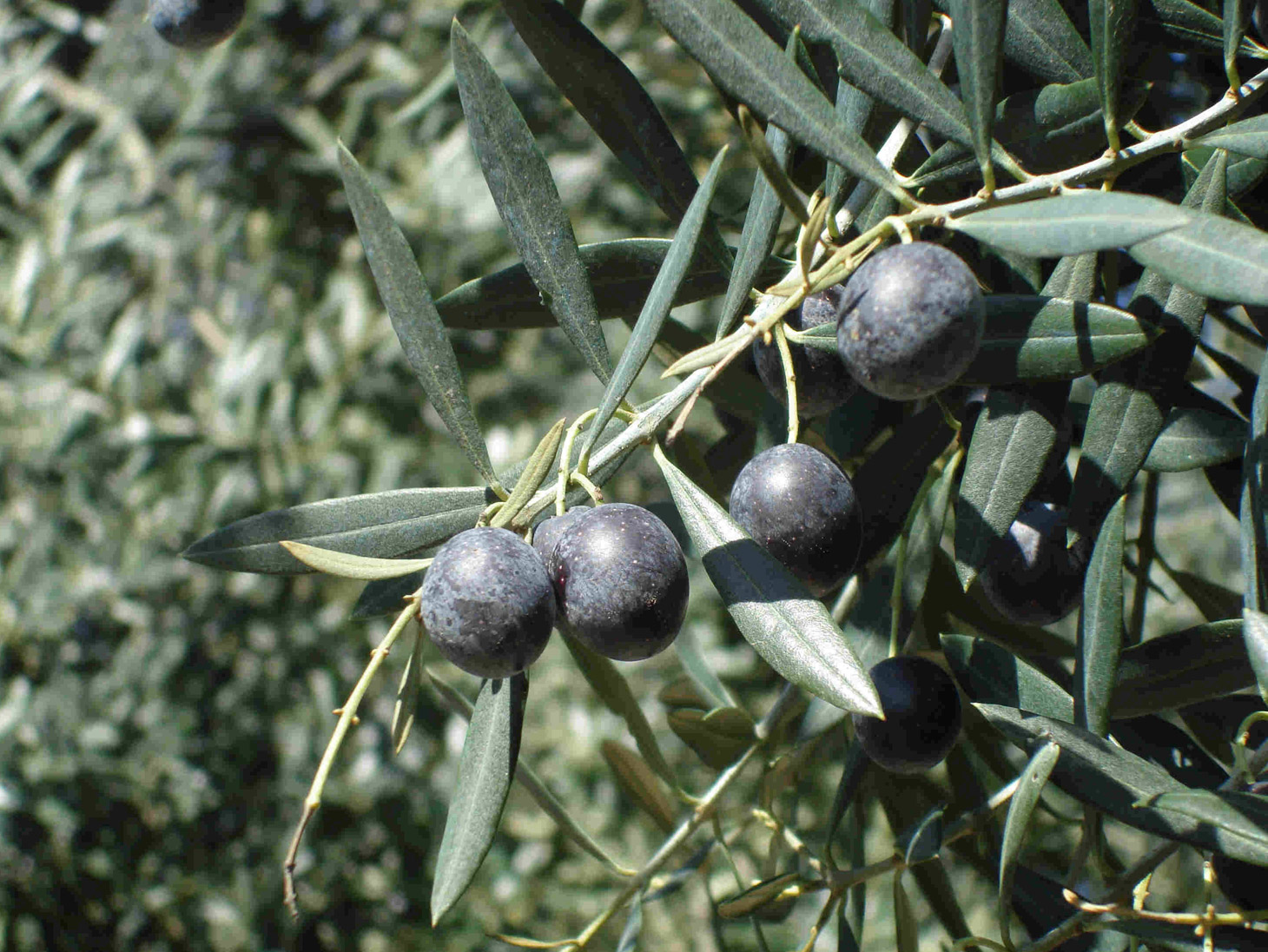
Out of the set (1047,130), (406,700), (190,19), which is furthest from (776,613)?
(190,19)

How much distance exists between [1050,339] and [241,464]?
6.45ft

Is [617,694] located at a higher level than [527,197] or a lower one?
lower

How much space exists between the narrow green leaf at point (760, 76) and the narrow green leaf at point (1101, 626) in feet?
0.85

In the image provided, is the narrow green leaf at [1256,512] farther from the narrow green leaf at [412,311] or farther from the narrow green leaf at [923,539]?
the narrow green leaf at [412,311]

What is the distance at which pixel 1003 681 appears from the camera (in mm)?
740

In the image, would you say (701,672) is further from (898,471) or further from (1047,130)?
(1047,130)

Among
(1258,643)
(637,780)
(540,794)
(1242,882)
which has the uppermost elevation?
(1258,643)

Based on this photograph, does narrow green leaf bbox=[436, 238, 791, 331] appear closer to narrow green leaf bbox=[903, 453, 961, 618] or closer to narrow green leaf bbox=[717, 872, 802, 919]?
narrow green leaf bbox=[903, 453, 961, 618]

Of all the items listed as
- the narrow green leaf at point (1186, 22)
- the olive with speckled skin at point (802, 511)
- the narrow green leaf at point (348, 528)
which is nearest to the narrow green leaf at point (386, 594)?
the narrow green leaf at point (348, 528)

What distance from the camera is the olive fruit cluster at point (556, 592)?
2.01 ft

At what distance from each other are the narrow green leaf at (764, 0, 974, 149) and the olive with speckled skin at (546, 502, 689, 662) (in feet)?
1.06

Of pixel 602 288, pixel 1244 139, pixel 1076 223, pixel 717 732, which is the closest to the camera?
pixel 1076 223

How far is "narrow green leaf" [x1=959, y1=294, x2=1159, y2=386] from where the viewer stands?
63 cm

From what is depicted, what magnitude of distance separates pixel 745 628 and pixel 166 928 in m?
2.71
